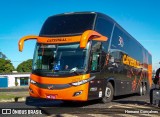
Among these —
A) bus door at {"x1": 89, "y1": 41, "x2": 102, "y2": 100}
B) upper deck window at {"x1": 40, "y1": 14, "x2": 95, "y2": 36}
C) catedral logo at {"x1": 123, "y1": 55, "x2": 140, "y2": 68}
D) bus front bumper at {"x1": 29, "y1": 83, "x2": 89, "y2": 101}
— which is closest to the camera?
bus front bumper at {"x1": 29, "y1": 83, "x2": 89, "y2": 101}

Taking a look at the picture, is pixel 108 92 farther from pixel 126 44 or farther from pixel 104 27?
pixel 126 44

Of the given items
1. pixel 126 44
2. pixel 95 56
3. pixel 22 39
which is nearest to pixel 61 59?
pixel 95 56

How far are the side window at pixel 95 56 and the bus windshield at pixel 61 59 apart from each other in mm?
428

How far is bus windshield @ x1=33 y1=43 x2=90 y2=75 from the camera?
42.1 ft

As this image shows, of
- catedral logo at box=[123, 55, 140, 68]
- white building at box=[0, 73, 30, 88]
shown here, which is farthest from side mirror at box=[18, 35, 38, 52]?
white building at box=[0, 73, 30, 88]

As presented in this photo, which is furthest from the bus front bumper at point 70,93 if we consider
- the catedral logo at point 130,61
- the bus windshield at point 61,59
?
the catedral logo at point 130,61

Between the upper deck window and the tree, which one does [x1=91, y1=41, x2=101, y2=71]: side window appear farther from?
the tree

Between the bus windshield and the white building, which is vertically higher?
the bus windshield

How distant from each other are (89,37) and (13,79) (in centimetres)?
7586

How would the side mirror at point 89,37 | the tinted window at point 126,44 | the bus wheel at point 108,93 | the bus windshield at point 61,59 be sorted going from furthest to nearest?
the tinted window at point 126,44 → the bus wheel at point 108,93 → the bus windshield at point 61,59 → the side mirror at point 89,37

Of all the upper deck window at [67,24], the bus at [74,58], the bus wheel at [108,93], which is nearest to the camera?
the bus at [74,58]

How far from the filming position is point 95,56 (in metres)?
13.4

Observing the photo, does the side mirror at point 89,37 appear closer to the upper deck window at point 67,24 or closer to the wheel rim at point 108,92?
the upper deck window at point 67,24

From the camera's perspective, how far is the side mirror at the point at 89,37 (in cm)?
1182
